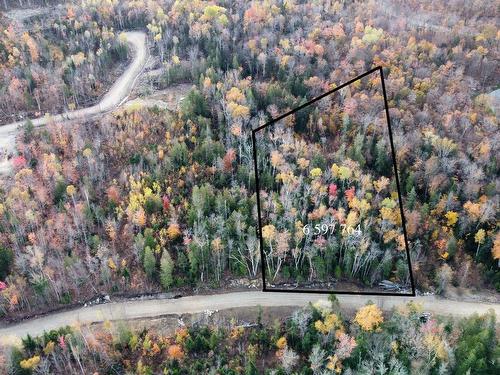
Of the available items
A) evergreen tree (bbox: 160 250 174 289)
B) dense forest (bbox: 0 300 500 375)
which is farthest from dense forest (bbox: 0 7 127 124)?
dense forest (bbox: 0 300 500 375)

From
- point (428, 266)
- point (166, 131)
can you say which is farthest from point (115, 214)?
point (428, 266)

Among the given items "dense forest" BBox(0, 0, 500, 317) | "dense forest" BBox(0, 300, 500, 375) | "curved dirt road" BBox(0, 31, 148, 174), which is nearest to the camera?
"dense forest" BBox(0, 300, 500, 375)

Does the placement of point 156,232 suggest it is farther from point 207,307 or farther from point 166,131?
point 166,131

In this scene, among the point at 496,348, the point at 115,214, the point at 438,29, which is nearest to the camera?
the point at 496,348

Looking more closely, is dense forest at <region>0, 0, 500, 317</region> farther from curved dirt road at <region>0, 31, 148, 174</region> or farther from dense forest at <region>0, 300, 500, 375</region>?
dense forest at <region>0, 300, 500, 375</region>

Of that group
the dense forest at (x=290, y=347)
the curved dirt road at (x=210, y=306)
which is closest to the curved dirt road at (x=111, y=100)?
the curved dirt road at (x=210, y=306)
